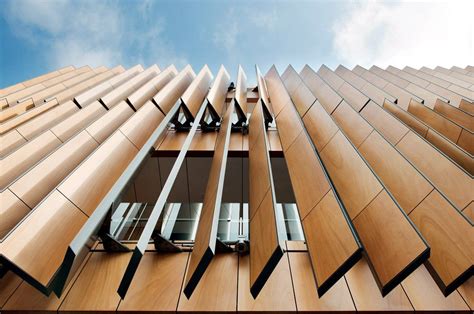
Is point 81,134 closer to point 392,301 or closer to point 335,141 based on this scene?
point 335,141

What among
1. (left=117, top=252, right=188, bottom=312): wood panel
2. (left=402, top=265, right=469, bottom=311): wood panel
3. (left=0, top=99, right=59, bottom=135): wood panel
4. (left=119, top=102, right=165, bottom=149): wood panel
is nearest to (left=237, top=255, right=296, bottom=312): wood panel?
(left=117, top=252, right=188, bottom=312): wood panel

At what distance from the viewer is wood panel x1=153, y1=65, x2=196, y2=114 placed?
12195 millimetres

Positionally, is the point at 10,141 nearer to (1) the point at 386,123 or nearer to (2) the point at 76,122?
(2) the point at 76,122

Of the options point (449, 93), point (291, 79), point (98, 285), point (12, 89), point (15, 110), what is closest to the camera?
point (98, 285)

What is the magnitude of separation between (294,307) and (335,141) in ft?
15.9

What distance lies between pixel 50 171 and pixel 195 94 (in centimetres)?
878

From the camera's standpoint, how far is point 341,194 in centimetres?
616

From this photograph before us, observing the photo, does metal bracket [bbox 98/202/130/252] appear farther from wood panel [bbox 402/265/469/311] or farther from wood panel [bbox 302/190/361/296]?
wood panel [bbox 402/265/469/311]

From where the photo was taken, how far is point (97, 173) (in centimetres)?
728

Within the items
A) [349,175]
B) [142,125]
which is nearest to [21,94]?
[142,125]

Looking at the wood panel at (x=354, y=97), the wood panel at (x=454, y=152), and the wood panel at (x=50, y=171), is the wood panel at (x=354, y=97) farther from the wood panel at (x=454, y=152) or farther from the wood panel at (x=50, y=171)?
the wood panel at (x=50, y=171)

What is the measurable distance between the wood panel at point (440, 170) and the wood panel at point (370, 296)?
100 inches

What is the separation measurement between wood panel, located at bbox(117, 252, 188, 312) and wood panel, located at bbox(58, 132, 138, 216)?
7.27ft

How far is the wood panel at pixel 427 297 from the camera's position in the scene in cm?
509
